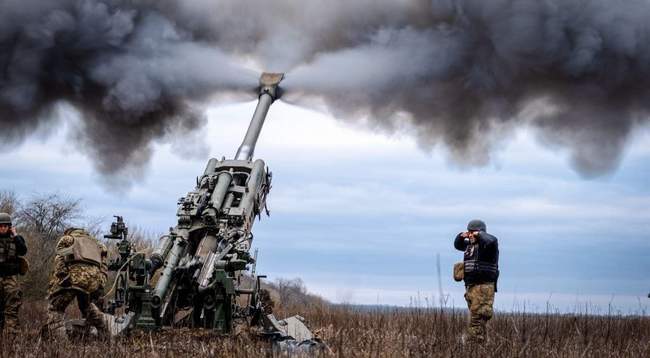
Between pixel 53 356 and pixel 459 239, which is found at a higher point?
pixel 459 239

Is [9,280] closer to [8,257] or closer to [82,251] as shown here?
[8,257]

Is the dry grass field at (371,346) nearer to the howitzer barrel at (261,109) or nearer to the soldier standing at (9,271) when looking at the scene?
the soldier standing at (9,271)

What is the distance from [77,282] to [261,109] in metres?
6.31

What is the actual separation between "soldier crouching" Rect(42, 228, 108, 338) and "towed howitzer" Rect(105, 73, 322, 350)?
0.53 metres

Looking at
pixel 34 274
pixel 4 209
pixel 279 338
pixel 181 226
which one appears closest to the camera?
pixel 279 338

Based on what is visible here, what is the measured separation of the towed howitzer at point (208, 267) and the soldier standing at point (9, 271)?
156cm

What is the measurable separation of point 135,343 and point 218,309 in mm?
1752

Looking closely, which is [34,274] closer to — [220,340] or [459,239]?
[220,340]

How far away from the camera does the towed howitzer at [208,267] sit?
12.0m

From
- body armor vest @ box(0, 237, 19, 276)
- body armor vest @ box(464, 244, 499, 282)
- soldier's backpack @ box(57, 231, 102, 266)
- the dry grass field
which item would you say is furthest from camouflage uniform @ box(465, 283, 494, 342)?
body armor vest @ box(0, 237, 19, 276)

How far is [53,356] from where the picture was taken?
8.48 metres

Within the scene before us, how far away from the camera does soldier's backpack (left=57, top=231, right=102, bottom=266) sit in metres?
11.4

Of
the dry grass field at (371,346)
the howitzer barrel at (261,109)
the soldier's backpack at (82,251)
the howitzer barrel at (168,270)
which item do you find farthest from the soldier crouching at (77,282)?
the howitzer barrel at (261,109)

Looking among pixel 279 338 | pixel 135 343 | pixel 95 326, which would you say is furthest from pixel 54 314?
pixel 279 338
